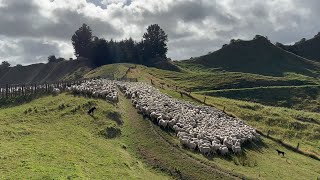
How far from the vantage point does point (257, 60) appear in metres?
174

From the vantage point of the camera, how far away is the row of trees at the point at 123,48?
16425 cm

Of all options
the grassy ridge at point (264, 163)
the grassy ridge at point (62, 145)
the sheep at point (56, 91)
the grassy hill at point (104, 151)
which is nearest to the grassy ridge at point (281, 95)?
the grassy hill at point (104, 151)

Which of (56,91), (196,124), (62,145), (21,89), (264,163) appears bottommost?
(264,163)

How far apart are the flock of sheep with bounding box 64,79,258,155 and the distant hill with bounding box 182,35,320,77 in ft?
333

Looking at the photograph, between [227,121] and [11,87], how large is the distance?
31.3 meters

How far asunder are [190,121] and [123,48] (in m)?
121

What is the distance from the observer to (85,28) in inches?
7087

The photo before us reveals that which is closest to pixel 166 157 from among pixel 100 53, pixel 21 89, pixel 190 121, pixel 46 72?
pixel 190 121

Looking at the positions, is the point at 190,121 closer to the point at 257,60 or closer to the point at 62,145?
the point at 62,145

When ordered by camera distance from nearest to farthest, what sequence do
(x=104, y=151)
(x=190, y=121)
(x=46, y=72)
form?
(x=104, y=151) < (x=190, y=121) < (x=46, y=72)

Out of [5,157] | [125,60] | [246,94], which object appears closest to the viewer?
[5,157]

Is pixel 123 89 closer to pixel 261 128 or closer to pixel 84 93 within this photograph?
pixel 84 93

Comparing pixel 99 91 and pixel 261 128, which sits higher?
pixel 99 91

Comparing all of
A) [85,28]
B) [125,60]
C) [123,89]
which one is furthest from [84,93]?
[85,28]
